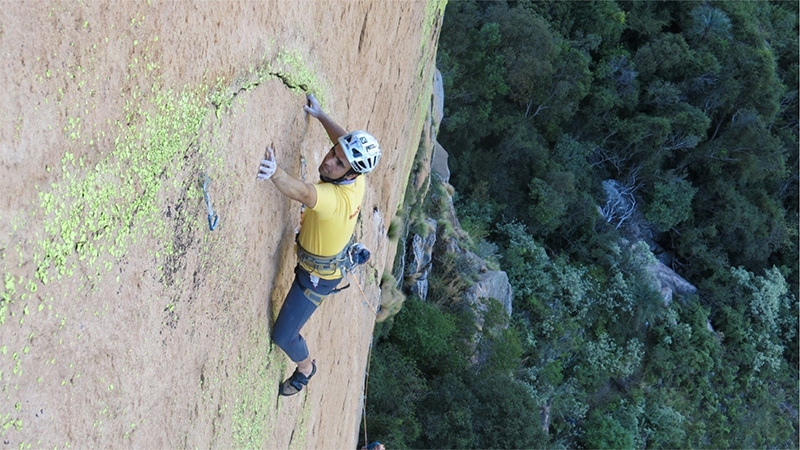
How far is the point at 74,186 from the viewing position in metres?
2.16

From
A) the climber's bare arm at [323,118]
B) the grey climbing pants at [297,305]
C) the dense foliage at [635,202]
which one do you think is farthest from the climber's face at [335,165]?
the dense foliage at [635,202]

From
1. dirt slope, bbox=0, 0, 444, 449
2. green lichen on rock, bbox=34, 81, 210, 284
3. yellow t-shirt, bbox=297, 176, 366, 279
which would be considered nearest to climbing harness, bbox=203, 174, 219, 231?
dirt slope, bbox=0, 0, 444, 449

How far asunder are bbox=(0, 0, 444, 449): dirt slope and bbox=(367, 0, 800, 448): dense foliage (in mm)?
10368

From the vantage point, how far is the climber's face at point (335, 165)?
138 inches

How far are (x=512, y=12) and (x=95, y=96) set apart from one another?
17069 mm

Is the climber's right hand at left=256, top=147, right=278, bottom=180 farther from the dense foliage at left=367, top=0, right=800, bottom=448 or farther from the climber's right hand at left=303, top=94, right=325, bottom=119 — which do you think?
the dense foliage at left=367, top=0, right=800, bottom=448

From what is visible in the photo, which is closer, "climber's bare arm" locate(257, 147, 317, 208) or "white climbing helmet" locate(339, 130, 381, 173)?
"climber's bare arm" locate(257, 147, 317, 208)

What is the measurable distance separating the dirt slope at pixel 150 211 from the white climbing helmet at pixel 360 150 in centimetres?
37

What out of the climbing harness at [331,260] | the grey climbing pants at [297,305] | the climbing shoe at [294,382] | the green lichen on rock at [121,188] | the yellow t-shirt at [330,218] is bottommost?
the climbing shoe at [294,382]

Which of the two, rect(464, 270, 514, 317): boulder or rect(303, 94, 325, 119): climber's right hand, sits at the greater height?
rect(303, 94, 325, 119): climber's right hand

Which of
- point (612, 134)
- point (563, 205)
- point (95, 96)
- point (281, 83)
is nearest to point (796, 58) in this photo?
point (612, 134)

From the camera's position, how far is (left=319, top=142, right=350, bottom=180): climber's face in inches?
138

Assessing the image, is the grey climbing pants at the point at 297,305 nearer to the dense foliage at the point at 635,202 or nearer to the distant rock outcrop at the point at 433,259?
the distant rock outcrop at the point at 433,259

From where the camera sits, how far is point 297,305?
12.8ft
